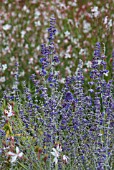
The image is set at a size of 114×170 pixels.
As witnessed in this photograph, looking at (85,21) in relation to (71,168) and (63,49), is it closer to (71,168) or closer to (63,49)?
(63,49)

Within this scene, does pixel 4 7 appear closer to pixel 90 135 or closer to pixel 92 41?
pixel 92 41

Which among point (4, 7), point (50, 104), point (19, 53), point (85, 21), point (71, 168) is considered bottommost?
point (71, 168)

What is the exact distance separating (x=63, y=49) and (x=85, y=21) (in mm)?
830

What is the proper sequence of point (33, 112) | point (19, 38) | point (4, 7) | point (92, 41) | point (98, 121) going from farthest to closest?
point (4, 7) → point (19, 38) → point (92, 41) → point (33, 112) → point (98, 121)

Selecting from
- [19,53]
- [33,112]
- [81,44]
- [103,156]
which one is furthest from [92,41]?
[103,156]

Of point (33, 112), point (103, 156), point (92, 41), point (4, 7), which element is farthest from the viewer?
point (4, 7)

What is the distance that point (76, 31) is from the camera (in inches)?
218

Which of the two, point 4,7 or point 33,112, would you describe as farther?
point 4,7

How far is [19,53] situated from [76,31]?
0.72 m

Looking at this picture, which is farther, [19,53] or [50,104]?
[19,53]

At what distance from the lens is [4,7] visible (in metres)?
7.45

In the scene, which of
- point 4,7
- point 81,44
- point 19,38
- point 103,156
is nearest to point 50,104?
point 103,156

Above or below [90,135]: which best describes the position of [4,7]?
above

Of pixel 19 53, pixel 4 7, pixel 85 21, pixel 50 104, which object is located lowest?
pixel 50 104
